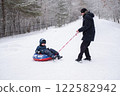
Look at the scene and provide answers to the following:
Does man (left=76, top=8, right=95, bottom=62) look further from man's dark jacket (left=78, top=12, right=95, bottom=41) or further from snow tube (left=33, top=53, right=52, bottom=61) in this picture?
snow tube (left=33, top=53, right=52, bottom=61)

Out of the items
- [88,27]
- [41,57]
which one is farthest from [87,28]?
[41,57]

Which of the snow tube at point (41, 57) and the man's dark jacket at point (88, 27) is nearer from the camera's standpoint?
the man's dark jacket at point (88, 27)

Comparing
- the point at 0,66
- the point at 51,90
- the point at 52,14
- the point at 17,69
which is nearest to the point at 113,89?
the point at 51,90

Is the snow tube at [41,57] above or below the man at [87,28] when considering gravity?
below

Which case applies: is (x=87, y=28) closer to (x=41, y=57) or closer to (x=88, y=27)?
(x=88, y=27)

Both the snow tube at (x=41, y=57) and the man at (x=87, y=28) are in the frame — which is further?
the snow tube at (x=41, y=57)

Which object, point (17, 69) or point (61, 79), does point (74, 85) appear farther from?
point (17, 69)

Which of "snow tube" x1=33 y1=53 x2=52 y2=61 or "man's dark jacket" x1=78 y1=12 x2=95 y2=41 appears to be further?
"snow tube" x1=33 y1=53 x2=52 y2=61

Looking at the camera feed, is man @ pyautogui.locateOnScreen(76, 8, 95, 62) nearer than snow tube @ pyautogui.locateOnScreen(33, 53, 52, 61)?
Yes

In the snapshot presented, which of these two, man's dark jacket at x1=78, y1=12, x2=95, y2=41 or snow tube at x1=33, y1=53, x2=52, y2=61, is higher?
man's dark jacket at x1=78, y1=12, x2=95, y2=41

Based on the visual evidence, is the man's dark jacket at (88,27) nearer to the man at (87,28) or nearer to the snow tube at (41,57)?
the man at (87,28)

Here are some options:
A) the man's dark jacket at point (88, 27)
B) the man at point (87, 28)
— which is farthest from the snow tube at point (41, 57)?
the man's dark jacket at point (88, 27)

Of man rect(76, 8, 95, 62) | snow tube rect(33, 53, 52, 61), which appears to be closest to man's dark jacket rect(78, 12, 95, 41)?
man rect(76, 8, 95, 62)

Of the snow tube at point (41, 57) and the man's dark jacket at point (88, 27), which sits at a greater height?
the man's dark jacket at point (88, 27)
